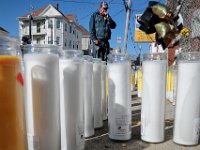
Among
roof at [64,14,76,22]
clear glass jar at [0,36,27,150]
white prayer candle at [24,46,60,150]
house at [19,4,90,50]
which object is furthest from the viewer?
roof at [64,14,76,22]

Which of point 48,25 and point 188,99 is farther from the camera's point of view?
point 48,25

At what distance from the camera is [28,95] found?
3.93 feet

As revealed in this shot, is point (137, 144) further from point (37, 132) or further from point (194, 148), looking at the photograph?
point (37, 132)

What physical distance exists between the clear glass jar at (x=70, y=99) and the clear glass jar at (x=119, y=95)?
1.11 ft

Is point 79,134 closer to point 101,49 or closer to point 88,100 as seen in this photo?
point 88,100

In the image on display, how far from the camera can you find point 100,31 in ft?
13.2

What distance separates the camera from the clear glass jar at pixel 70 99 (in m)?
1.35

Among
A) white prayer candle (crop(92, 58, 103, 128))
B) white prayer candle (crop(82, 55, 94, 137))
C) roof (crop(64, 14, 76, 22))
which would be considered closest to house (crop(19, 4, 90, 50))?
roof (crop(64, 14, 76, 22))

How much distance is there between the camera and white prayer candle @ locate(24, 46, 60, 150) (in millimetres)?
1184

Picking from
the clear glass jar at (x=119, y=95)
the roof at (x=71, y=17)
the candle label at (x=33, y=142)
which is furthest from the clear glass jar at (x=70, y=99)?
the roof at (x=71, y=17)

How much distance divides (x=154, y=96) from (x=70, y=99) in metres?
0.64

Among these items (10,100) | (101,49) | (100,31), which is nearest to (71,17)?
(100,31)

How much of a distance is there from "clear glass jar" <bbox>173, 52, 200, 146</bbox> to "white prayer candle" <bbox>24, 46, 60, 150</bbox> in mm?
878

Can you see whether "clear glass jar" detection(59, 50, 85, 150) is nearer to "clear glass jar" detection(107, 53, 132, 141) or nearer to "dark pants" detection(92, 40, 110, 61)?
"clear glass jar" detection(107, 53, 132, 141)
